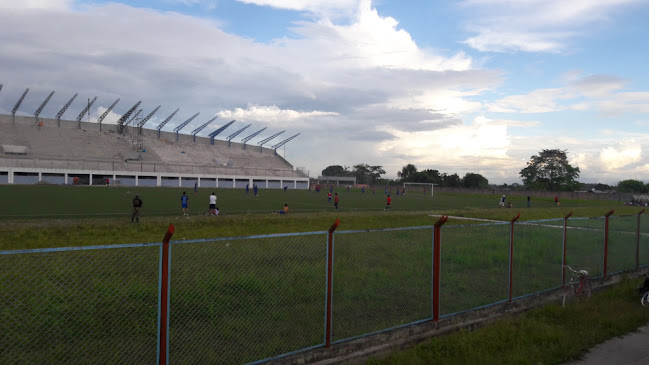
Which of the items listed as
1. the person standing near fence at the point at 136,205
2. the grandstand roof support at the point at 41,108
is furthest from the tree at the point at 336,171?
the person standing near fence at the point at 136,205

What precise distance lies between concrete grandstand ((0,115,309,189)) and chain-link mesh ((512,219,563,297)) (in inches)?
2907

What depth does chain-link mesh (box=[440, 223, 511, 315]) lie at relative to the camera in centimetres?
828

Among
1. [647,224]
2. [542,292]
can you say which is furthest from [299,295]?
[647,224]

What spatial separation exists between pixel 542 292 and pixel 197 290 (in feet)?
22.4

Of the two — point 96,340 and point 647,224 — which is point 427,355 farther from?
point 647,224

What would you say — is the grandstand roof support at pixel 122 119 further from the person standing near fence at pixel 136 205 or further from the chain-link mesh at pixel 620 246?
the chain-link mesh at pixel 620 246

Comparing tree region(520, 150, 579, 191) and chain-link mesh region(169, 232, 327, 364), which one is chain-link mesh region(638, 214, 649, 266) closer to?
chain-link mesh region(169, 232, 327, 364)

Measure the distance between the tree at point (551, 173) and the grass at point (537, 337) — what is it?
4135 inches

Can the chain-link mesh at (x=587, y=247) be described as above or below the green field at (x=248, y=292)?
above

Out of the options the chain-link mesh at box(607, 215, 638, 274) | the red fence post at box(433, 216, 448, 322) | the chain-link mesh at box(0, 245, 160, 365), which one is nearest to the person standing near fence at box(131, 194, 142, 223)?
the chain-link mesh at box(0, 245, 160, 365)

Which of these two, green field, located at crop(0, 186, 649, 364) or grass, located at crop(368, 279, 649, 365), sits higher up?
green field, located at crop(0, 186, 649, 364)

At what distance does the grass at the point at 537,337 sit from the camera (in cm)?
589

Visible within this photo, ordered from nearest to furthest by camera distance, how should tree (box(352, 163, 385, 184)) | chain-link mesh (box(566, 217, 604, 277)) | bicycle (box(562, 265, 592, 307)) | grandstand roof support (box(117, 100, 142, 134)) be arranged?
bicycle (box(562, 265, 592, 307)) → chain-link mesh (box(566, 217, 604, 277)) → grandstand roof support (box(117, 100, 142, 134)) → tree (box(352, 163, 385, 184))

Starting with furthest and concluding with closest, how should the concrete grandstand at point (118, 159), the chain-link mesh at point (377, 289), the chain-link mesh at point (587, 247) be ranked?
the concrete grandstand at point (118, 159) → the chain-link mesh at point (587, 247) → the chain-link mesh at point (377, 289)
